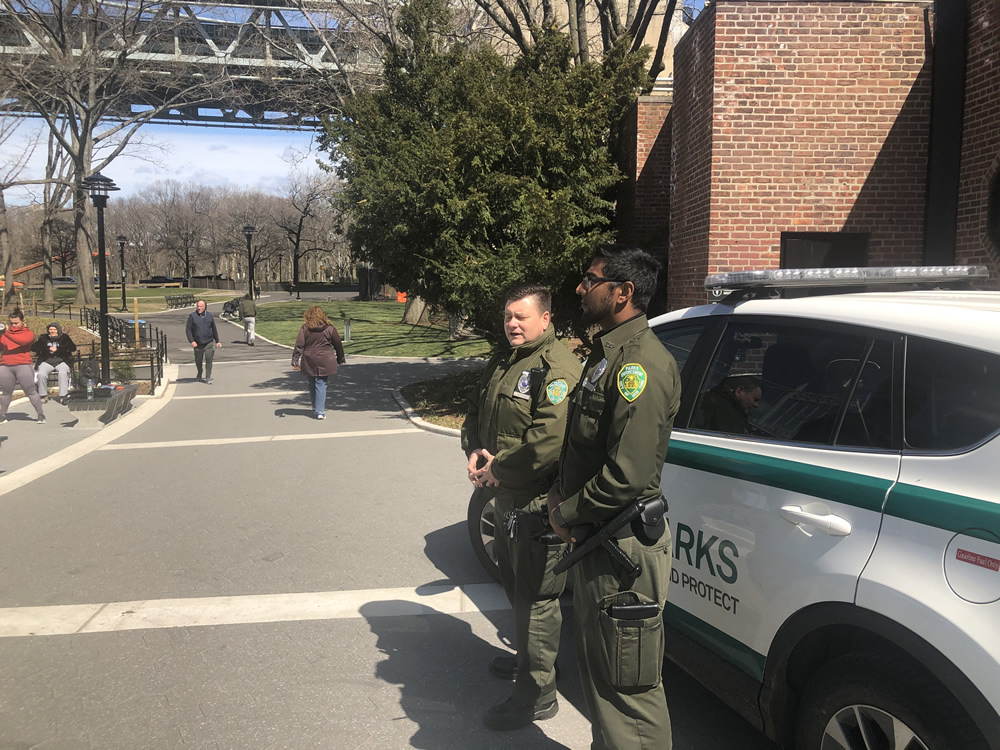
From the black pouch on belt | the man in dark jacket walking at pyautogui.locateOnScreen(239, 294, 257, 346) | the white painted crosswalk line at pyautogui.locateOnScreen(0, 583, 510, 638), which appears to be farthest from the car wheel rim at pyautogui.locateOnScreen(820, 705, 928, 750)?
the man in dark jacket walking at pyautogui.locateOnScreen(239, 294, 257, 346)

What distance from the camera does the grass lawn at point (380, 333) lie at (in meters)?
20.9

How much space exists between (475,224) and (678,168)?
2.77 meters

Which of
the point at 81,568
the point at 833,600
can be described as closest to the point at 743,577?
the point at 833,600

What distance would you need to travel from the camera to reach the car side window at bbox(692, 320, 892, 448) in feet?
7.82

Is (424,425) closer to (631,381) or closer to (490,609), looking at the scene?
(490,609)

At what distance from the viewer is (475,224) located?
9984mm

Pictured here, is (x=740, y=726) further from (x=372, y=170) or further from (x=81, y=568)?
(x=372, y=170)

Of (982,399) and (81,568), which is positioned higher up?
(982,399)

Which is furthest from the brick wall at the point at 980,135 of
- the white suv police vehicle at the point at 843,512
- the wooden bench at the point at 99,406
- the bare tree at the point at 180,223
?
the bare tree at the point at 180,223

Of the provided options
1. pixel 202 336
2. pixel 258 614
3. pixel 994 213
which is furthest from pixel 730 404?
pixel 202 336

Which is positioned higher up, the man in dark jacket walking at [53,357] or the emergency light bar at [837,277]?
the emergency light bar at [837,277]

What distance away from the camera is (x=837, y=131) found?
7.91 m

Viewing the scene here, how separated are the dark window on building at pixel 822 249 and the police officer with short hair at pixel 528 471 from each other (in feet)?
19.2

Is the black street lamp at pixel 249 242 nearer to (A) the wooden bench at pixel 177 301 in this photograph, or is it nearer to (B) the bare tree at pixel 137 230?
(A) the wooden bench at pixel 177 301
